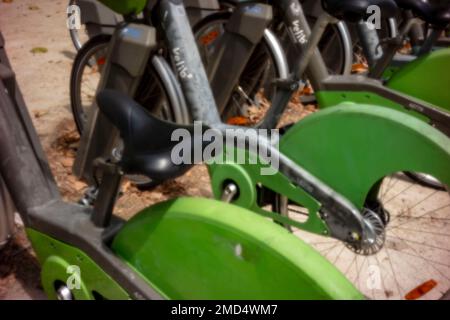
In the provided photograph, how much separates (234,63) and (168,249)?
168cm

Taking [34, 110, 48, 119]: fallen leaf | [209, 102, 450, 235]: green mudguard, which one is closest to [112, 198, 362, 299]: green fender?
[209, 102, 450, 235]: green mudguard

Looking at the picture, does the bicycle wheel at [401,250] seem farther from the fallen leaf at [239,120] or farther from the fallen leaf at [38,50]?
the fallen leaf at [38,50]

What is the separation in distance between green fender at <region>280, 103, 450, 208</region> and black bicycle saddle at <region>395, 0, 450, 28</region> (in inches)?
39.2

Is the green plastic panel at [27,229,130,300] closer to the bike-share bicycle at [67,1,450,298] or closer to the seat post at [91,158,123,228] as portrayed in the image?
the seat post at [91,158,123,228]

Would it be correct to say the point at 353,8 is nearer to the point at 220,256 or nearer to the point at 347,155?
the point at 347,155

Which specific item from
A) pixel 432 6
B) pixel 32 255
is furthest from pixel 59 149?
pixel 432 6

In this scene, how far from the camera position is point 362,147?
178 cm

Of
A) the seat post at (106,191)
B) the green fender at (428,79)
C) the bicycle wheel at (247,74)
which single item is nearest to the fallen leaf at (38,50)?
the bicycle wheel at (247,74)

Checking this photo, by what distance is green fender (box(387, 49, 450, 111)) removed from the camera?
2432 millimetres

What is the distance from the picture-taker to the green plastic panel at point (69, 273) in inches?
56.1

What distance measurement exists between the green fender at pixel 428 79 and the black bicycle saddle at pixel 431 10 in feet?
0.53

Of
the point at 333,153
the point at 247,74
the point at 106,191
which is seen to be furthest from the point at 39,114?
the point at 333,153

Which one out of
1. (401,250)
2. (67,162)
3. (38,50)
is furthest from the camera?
(38,50)

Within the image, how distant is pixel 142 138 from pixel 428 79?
1.89 meters
